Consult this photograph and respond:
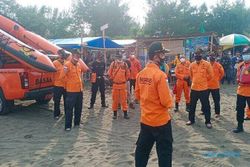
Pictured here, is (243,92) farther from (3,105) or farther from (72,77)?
(3,105)

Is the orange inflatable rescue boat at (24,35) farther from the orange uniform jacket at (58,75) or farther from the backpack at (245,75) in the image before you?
the backpack at (245,75)

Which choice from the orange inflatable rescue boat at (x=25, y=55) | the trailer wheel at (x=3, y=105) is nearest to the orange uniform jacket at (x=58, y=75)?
the orange inflatable rescue boat at (x=25, y=55)

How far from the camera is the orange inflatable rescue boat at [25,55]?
8.92 meters

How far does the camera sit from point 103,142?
692 cm

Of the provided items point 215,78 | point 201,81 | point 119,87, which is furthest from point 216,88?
point 119,87

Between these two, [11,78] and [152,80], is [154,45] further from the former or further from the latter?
[11,78]

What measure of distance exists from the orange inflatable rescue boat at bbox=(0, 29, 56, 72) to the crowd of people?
0.98 ft

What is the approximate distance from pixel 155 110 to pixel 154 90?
249 mm

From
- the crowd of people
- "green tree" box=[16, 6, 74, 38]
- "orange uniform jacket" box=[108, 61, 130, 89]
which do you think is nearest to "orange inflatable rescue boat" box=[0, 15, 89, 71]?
the crowd of people

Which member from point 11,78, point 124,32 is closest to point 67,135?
point 11,78

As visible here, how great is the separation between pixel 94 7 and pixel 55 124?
39.1 metres

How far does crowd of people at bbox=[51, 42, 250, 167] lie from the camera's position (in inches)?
169

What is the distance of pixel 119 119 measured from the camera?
29.9 feet

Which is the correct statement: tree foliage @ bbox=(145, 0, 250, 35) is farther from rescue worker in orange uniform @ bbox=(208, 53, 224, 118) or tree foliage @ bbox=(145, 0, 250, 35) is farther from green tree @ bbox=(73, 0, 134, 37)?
rescue worker in orange uniform @ bbox=(208, 53, 224, 118)
